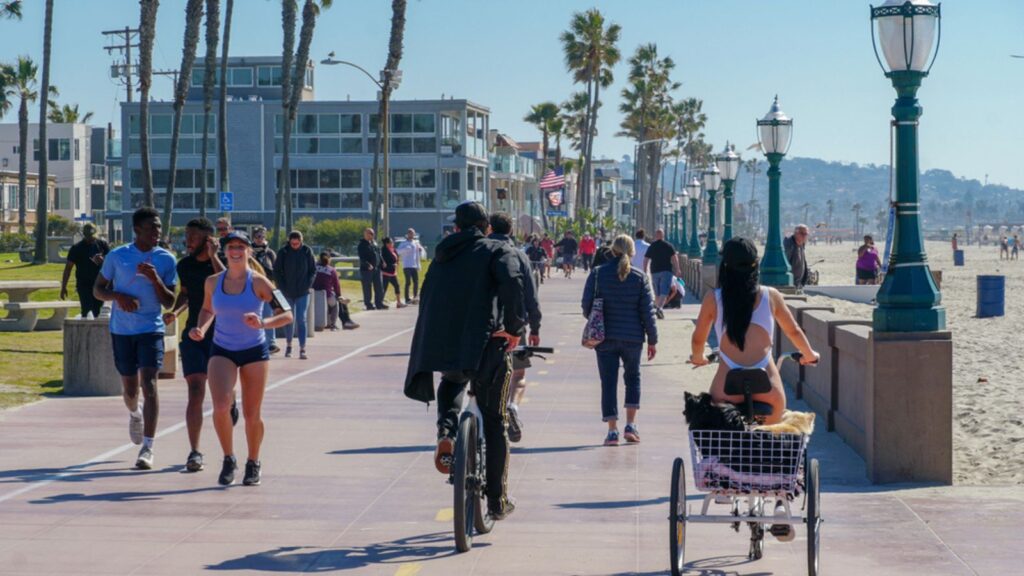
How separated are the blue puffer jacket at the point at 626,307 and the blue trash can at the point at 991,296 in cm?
2479

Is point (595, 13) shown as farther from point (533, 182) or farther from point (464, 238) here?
point (464, 238)

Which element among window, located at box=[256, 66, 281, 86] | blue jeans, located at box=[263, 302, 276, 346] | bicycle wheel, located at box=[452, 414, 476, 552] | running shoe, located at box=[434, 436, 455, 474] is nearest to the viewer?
bicycle wheel, located at box=[452, 414, 476, 552]

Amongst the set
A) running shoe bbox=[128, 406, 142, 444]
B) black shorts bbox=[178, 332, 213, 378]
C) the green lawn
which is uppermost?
black shorts bbox=[178, 332, 213, 378]

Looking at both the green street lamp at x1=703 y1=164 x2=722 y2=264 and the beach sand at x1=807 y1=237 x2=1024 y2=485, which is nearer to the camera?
the beach sand at x1=807 y1=237 x2=1024 y2=485

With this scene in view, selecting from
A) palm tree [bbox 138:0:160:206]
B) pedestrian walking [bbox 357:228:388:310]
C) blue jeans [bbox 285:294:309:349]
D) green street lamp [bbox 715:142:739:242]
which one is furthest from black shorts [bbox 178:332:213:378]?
palm tree [bbox 138:0:160:206]

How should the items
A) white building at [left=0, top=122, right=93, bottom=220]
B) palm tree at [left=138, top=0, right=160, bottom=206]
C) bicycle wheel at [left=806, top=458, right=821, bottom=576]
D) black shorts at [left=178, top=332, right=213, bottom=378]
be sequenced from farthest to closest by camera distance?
1. white building at [left=0, top=122, right=93, bottom=220]
2. palm tree at [left=138, top=0, right=160, bottom=206]
3. black shorts at [left=178, top=332, right=213, bottom=378]
4. bicycle wheel at [left=806, top=458, right=821, bottom=576]

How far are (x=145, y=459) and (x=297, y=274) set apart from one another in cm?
1001

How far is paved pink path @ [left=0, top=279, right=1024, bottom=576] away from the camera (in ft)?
25.7

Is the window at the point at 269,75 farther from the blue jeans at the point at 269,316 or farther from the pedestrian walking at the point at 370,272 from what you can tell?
the blue jeans at the point at 269,316

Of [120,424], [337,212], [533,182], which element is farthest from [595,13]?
[120,424]

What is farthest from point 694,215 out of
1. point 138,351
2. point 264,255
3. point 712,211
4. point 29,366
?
point 138,351

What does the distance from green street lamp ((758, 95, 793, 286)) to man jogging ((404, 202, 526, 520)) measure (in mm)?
14221

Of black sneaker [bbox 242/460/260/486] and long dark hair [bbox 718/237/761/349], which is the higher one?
long dark hair [bbox 718/237/761/349]

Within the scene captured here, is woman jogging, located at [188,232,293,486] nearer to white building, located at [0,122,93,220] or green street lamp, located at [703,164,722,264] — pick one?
green street lamp, located at [703,164,722,264]
